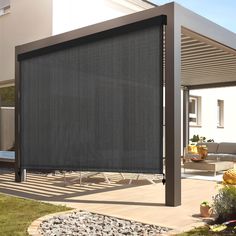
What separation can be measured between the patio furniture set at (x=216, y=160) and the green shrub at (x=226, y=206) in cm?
535

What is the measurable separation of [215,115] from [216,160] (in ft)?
24.3

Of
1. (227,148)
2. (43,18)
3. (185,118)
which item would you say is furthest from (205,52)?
(185,118)

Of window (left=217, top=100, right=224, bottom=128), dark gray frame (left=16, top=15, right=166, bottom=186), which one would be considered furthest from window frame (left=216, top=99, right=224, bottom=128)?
dark gray frame (left=16, top=15, right=166, bottom=186)

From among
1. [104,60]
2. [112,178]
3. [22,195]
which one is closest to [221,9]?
[112,178]

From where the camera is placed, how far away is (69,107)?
804 centimetres

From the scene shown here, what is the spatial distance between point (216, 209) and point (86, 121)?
10.8 feet

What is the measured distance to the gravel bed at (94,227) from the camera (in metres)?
4.75

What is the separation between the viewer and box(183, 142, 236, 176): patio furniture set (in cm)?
1057

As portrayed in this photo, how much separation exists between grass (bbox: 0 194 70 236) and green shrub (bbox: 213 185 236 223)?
2.26 m

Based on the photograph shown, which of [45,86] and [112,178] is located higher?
[45,86]

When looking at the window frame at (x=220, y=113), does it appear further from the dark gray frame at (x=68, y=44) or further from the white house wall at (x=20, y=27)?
the dark gray frame at (x=68, y=44)

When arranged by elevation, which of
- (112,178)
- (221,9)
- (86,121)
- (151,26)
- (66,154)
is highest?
(221,9)

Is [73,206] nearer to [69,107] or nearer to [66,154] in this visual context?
[66,154]

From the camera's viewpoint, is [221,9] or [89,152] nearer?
[89,152]
